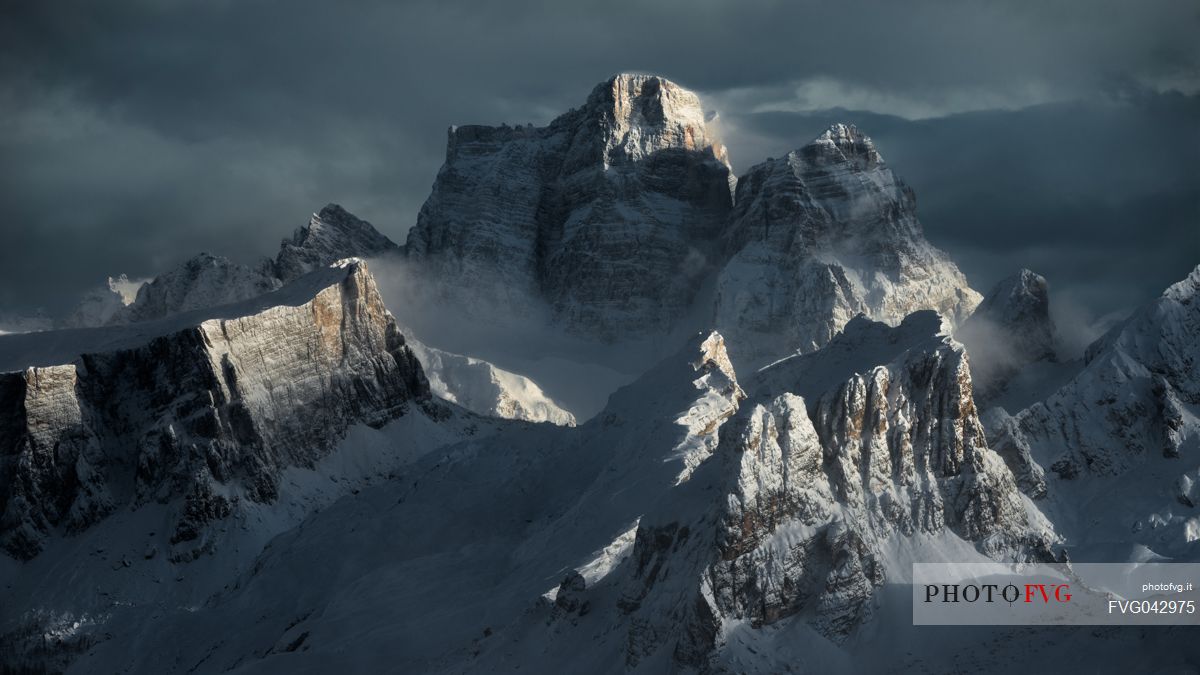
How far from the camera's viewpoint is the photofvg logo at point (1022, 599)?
Answer: 489 feet

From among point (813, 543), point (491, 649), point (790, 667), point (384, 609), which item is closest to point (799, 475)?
point (813, 543)

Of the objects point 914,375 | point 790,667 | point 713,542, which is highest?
point 914,375

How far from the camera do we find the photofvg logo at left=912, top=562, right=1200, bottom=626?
149125mm

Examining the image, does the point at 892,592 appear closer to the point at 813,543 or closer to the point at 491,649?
the point at 813,543

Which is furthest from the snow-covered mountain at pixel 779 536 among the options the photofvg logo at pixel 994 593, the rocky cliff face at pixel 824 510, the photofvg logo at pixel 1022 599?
the photofvg logo at pixel 994 593

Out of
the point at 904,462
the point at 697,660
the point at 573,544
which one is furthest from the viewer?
the point at 573,544

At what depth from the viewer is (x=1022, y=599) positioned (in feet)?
511

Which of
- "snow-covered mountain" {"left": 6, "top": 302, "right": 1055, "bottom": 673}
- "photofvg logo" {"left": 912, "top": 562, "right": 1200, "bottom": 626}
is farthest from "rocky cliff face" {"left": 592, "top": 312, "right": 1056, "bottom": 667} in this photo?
"photofvg logo" {"left": 912, "top": 562, "right": 1200, "bottom": 626}

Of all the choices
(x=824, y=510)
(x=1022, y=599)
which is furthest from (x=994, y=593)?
(x=824, y=510)

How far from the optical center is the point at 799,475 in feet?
502

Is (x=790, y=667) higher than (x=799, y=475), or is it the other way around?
(x=799, y=475)

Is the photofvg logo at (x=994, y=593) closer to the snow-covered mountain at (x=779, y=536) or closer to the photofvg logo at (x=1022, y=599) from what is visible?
the photofvg logo at (x=1022, y=599)

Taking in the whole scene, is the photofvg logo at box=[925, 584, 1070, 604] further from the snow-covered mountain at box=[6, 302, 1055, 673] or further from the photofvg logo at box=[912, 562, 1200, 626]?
the snow-covered mountain at box=[6, 302, 1055, 673]

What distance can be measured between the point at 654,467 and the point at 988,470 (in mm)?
38406
